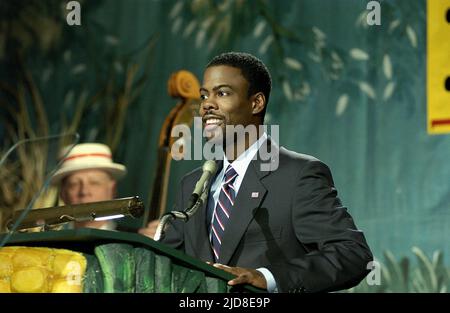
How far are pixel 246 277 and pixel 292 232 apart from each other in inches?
14.6

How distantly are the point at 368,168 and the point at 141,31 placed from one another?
1.55m

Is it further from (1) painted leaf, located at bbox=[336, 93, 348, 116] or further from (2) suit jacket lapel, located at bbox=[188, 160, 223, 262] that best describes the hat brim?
(2) suit jacket lapel, located at bbox=[188, 160, 223, 262]

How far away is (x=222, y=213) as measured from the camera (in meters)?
2.32

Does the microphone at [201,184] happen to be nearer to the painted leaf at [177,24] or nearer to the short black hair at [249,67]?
the short black hair at [249,67]

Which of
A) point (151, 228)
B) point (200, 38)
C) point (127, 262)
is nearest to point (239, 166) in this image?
point (127, 262)

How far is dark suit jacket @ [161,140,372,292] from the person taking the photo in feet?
6.90

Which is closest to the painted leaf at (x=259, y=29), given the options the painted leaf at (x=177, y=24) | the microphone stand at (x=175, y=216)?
the painted leaf at (x=177, y=24)

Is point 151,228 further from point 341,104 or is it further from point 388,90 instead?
point 388,90

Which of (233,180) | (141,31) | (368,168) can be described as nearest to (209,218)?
(233,180)

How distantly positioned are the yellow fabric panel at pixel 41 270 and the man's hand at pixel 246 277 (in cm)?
30

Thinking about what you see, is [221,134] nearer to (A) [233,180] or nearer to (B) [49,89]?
(A) [233,180]
